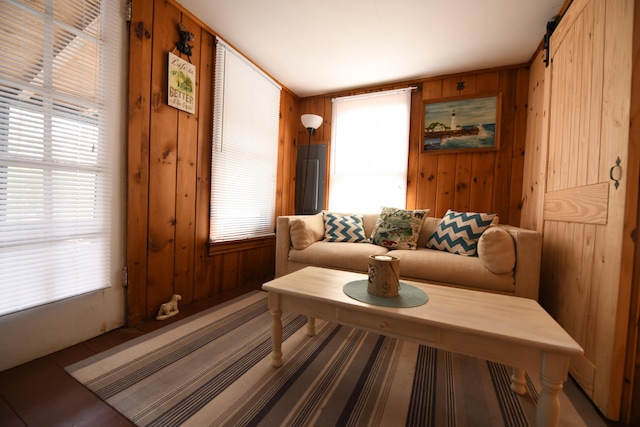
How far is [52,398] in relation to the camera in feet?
3.56

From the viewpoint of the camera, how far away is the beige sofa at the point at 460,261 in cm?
170

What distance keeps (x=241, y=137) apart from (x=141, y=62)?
0.95 m

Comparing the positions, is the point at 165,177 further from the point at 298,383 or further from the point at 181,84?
the point at 298,383

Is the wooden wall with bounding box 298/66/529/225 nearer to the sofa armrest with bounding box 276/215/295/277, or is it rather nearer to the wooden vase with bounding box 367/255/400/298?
the sofa armrest with bounding box 276/215/295/277

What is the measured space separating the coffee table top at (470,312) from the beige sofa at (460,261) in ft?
1.95

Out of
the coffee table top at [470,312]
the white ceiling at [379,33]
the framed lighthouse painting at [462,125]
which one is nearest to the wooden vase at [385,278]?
the coffee table top at [470,312]

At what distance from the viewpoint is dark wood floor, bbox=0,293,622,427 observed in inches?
38.5

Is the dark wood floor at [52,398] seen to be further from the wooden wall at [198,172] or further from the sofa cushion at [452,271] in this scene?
the sofa cushion at [452,271]

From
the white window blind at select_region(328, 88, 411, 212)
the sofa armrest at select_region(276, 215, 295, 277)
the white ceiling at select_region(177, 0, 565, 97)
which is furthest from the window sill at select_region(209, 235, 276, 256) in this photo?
the white ceiling at select_region(177, 0, 565, 97)

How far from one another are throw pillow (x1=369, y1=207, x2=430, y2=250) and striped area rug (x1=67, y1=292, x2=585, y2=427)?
886 millimetres

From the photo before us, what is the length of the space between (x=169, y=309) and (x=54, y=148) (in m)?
1.20

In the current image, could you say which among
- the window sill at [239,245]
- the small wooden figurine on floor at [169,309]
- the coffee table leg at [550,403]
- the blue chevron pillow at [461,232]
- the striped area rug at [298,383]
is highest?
the blue chevron pillow at [461,232]

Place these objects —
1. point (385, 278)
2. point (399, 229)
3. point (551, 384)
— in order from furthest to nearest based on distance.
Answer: point (399, 229)
point (385, 278)
point (551, 384)

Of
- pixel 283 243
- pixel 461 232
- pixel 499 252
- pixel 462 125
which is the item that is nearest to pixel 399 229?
pixel 461 232
